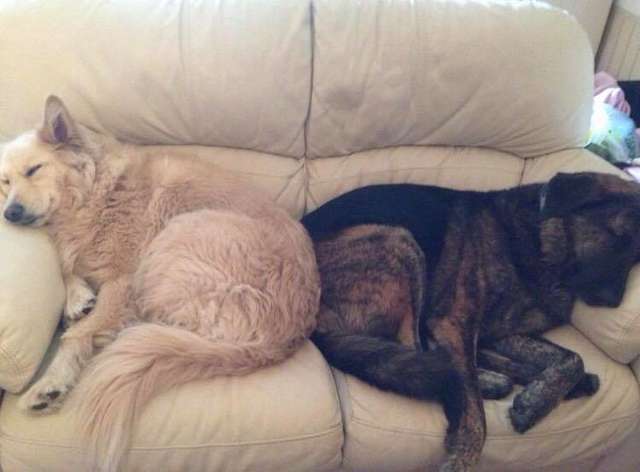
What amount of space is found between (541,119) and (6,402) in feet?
6.46

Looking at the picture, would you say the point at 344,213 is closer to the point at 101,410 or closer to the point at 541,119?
the point at 541,119

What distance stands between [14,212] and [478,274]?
147 centimetres

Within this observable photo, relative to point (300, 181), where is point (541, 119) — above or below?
above

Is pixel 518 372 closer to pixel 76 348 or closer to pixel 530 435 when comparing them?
pixel 530 435

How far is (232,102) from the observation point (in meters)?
1.92

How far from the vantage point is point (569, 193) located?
5.88 feet

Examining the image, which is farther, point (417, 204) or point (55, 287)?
point (417, 204)

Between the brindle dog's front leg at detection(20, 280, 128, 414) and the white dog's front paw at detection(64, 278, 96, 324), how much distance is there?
2cm

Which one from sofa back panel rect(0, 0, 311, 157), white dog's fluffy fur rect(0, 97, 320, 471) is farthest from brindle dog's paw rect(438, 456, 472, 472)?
sofa back panel rect(0, 0, 311, 157)

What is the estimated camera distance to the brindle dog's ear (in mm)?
1783

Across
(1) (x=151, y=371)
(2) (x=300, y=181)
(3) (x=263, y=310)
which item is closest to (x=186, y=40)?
(2) (x=300, y=181)

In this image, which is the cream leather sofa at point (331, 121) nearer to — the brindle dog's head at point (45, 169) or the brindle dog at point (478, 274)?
the brindle dog at point (478, 274)

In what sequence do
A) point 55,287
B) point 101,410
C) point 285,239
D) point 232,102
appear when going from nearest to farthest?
point 101,410 → point 55,287 → point 285,239 → point 232,102

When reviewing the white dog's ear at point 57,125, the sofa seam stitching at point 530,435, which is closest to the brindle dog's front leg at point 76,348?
the white dog's ear at point 57,125
